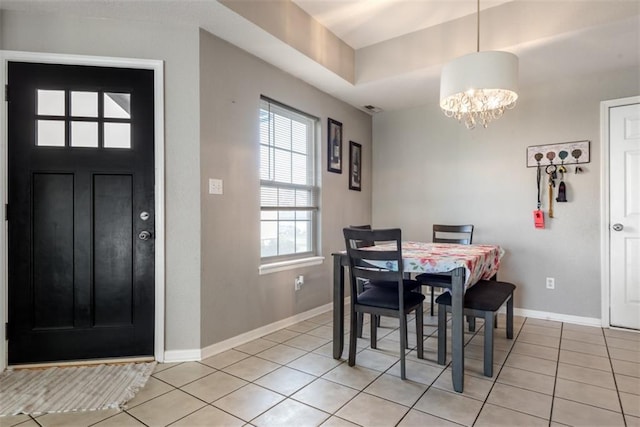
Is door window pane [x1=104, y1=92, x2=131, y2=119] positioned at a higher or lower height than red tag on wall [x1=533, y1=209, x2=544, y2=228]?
higher

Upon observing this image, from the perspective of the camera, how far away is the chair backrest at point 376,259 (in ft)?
7.07

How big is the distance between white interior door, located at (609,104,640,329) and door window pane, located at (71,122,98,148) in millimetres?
4237

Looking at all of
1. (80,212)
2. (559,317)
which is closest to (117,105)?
(80,212)

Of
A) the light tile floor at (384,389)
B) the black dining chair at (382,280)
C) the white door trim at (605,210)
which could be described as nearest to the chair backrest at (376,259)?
the black dining chair at (382,280)

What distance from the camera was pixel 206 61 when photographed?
2549mm

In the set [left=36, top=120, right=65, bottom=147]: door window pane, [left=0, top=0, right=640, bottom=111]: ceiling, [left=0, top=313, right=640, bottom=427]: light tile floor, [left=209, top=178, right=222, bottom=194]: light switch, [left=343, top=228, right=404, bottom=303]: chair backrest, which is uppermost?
[left=0, top=0, right=640, bottom=111]: ceiling

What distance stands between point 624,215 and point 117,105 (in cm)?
425

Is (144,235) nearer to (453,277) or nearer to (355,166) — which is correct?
(453,277)

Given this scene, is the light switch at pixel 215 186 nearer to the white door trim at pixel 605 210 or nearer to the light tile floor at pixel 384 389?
the light tile floor at pixel 384 389

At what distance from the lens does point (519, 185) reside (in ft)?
11.7

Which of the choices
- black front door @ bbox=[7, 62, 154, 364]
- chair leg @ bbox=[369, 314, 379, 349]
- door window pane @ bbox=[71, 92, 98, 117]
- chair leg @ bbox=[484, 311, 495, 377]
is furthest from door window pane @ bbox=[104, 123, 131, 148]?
chair leg @ bbox=[484, 311, 495, 377]

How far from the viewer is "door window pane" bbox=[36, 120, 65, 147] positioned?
2303 mm

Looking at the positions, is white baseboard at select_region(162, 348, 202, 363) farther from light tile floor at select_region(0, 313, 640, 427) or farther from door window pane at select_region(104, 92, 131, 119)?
door window pane at select_region(104, 92, 131, 119)

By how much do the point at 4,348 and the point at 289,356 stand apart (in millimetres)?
1841
